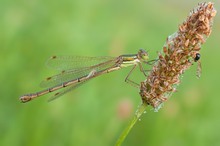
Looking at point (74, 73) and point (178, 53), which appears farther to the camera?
point (74, 73)

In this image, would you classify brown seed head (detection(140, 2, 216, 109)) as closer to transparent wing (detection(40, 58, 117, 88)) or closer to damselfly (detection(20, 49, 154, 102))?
damselfly (detection(20, 49, 154, 102))

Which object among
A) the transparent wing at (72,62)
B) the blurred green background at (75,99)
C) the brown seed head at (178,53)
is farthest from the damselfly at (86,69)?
the brown seed head at (178,53)

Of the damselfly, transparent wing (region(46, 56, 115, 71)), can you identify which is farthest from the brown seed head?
transparent wing (region(46, 56, 115, 71))

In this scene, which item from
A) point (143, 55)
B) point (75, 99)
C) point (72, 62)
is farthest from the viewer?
point (75, 99)

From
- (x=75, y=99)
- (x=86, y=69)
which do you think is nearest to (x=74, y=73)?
(x=86, y=69)

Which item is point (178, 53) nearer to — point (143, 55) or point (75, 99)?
point (143, 55)

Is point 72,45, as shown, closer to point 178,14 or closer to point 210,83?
point 210,83

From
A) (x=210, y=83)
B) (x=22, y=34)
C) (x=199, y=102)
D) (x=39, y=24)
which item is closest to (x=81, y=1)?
(x=39, y=24)

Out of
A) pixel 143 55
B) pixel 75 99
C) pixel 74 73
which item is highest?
pixel 143 55
